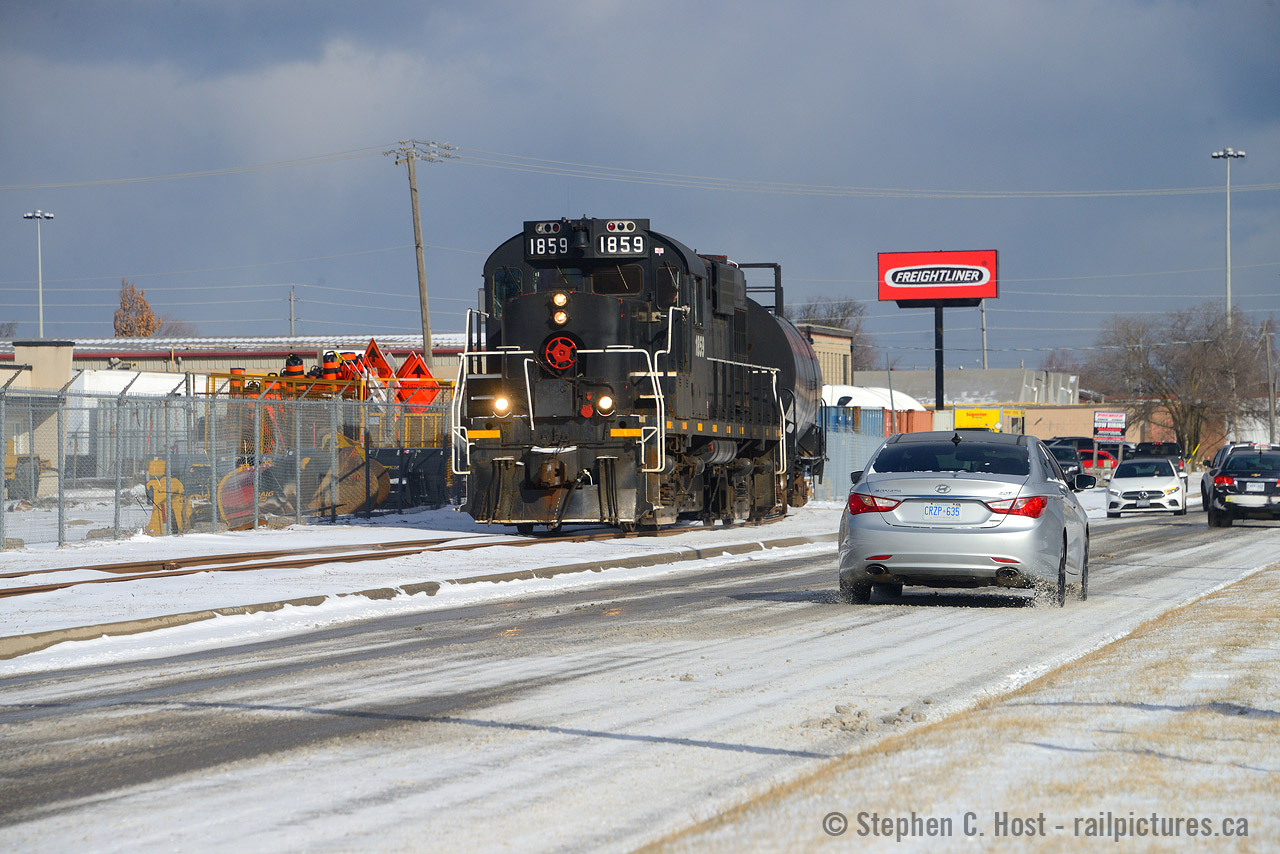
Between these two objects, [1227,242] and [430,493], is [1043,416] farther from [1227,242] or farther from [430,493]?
[430,493]

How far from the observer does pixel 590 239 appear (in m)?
21.8

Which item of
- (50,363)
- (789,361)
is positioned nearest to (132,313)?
(50,363)

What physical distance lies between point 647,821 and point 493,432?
55.4 feet

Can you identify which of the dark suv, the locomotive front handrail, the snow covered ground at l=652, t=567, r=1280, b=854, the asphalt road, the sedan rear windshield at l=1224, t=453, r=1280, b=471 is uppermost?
the locomotive front handrail

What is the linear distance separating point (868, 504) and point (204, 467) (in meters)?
15.8

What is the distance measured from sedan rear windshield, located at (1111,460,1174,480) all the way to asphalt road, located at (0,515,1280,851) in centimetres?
2446

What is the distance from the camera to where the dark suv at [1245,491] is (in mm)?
28719

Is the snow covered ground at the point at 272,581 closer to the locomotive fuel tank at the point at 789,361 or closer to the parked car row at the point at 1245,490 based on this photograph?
the locomotive fuel tank at the point at 789,361

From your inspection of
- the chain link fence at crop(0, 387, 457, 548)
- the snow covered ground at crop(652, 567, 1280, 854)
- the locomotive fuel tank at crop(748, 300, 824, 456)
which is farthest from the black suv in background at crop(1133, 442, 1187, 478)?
the snow covered ground at crop(652, 567, 1280, 854)

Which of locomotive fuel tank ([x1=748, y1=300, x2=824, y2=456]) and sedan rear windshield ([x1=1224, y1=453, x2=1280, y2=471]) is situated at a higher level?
locomotive fuel tank ([x1=748, y1=300, x2=824, y2=456])

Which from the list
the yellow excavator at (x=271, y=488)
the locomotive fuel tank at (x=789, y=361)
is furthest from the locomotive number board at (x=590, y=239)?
the yellow excavator at (x=271, y=488)

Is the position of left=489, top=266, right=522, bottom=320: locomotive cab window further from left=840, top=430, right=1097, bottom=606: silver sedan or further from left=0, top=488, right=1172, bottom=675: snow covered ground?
left=840, top=430, right=1097, bottom=606: silver sedan

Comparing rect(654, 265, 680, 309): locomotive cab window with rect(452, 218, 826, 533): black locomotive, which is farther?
rect(654, 265, 680, 309): locomotive cab window

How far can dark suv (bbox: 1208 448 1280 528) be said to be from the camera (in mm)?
28719
